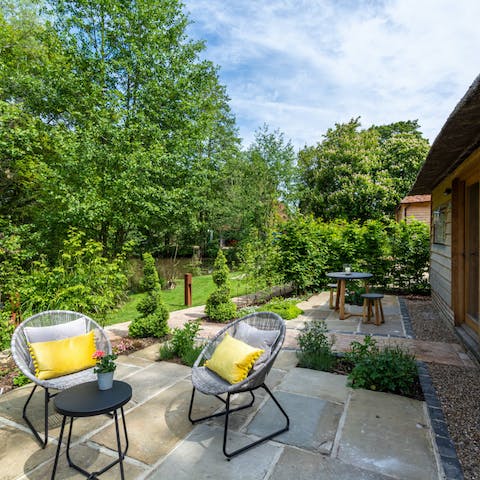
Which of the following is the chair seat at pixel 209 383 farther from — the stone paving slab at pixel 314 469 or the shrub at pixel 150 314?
the shrub at pixel 150 314

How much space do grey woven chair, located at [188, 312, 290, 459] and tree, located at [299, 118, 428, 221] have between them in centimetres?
1626

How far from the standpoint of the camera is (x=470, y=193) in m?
4.78

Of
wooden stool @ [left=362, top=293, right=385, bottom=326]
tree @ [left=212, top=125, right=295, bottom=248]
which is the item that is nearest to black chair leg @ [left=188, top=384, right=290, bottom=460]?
wooden stool @ [left=362, top=293, right=385, bottom=326]

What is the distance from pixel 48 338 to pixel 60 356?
0.97ft

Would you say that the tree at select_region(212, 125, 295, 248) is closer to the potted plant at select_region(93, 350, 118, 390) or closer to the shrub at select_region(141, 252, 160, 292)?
the shrub at select_region(141, 252, 160, 292)

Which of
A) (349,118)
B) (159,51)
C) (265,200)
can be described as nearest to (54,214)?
(159,51)

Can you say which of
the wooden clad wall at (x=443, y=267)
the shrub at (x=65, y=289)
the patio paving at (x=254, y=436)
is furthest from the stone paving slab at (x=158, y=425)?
the wooden clad wall at (x=443, y=267)

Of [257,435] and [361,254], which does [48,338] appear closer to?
[257,435]

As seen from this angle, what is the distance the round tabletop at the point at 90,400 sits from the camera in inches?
76.2

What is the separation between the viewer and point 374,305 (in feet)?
18.8

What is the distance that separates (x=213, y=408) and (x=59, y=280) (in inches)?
112

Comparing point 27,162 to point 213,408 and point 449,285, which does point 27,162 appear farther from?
point 449,285

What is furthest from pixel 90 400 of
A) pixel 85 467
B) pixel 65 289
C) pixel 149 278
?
pixel 149 278

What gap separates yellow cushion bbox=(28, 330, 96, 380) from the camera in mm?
2654
